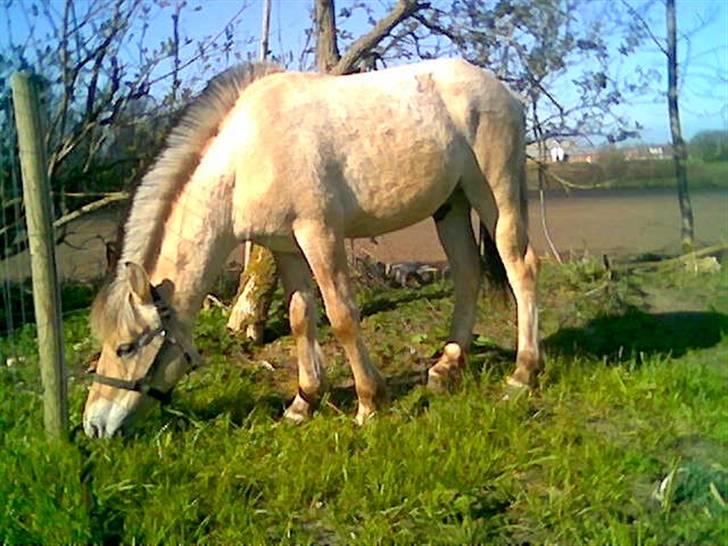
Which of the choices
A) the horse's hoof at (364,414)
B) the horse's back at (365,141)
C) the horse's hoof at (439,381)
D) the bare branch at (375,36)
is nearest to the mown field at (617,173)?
the bare branch at (375,36)

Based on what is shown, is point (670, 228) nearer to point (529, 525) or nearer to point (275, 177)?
point (275, 177)

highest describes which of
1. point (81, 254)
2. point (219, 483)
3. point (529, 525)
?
point (81, 254)

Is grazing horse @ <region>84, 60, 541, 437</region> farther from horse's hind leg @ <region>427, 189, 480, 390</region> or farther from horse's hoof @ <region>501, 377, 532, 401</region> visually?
horse's hind leg @ <region>427, 189, 480, 390</region>

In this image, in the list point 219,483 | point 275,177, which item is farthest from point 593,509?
point 275,177

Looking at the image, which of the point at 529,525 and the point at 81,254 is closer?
the point at 529,525

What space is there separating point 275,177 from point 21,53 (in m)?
2.68

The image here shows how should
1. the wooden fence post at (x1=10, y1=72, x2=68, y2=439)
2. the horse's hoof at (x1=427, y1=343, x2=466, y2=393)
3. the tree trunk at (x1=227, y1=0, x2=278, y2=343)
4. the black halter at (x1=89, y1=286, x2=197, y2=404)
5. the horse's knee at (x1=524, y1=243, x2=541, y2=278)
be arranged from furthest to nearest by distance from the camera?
1. the tree trunk at (x1=227, y1=0, x2=278, y2=343)
2. the horse's knee at (x1=524, y1=243, x2=541, y2=278)
3. the horse's hoof at (x1=427, y1=343, x2=466, y2=393)
4. the black halter at (x1=89, y1=286, x2=197, y2=404)
5. the wooden fence post at (x1=10, y1=72, x2=68, y2=439)

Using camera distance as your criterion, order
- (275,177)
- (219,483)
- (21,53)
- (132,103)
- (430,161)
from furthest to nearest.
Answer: (132,103), (21,53), (430,161), (275,177), (219,483)

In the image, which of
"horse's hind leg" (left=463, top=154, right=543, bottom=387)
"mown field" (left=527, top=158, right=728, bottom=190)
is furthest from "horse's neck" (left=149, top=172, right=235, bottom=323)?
"mown field" (left=527, top=158, right=728, bottom=190)

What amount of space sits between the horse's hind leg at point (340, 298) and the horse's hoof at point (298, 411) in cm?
29

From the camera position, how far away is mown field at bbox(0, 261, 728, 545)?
2.84 m

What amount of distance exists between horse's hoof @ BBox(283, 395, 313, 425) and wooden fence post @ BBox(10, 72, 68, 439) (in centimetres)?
119

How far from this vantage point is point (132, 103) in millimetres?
6527

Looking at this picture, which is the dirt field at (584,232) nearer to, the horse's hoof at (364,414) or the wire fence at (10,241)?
the wire fence at (10,241)
